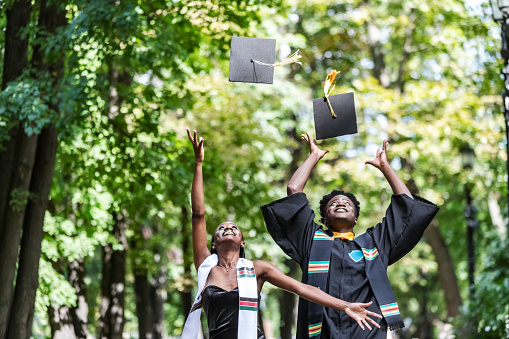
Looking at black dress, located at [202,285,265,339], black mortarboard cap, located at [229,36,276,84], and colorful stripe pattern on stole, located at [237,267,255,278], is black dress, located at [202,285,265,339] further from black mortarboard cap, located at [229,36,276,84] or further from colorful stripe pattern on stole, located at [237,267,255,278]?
black mortarboard cap, located at [229,36,276,84]

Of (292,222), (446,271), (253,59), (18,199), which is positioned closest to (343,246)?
(292,222)

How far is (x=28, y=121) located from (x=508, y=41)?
5.73 m

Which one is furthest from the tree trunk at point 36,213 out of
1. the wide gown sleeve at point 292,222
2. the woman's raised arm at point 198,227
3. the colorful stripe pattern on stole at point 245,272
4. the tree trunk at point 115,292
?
the colorful stripe pattern on stole at point 245,272

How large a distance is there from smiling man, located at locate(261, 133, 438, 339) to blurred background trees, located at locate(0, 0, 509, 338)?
4514mm

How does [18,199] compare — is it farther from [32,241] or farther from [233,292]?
[233,292]

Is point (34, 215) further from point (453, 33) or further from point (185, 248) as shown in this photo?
point (453, 33)

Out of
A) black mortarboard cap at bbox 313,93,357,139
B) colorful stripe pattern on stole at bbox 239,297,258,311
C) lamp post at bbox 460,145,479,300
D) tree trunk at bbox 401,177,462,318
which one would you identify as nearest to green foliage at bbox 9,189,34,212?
black mortarboard cap at bbox 313,93,357,139

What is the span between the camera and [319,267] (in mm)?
5148

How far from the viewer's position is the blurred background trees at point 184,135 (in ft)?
31.8

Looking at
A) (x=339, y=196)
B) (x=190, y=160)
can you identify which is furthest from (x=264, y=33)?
(x=339, y=196)

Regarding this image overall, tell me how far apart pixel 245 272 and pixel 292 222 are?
935 millimetres

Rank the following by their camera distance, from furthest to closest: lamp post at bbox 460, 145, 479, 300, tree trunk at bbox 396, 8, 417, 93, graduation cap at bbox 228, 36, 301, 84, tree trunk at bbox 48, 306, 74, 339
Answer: tree trunk at bbox 396, 8, 417, 93
lamp post at bbox 460, 145, 479, 300
tree trunk at bbox 48, 306, 74, 339
graduation cap at bbox 228, 36, 301, 84

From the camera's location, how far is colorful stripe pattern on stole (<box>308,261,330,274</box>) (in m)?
5.14

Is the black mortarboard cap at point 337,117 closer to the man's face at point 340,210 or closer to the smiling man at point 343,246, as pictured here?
the smiling man at point 343,246
